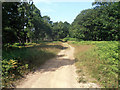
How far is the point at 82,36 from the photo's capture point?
133 feet

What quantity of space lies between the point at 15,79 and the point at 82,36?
37753 mm

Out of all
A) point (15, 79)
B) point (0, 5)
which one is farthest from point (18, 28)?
point (15, 79)

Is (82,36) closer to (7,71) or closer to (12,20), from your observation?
(12,20)

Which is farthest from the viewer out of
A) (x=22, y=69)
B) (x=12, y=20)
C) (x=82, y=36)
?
(x=82, y=36)

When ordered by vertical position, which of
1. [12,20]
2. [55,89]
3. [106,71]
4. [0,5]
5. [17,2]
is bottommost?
[55,89]

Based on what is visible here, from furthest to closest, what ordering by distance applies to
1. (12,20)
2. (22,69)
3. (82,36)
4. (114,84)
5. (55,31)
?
(55,31) < (82,36) < (12,20) < (22,69) < (114,84)

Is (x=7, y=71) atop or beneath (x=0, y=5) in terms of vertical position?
beneath

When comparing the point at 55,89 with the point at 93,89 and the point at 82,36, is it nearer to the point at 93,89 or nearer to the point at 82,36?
the point at 93,89

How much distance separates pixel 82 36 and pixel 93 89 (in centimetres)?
3757

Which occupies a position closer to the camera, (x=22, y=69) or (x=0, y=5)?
(x=22, y=69)

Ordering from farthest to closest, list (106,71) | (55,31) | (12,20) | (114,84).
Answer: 1. (55,31)
2. (12,20)
3. (106,71)
4. (114,84)

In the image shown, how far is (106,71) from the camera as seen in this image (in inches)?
234

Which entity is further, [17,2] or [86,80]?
[17,2]

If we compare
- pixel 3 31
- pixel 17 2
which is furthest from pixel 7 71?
pixel 17 2
